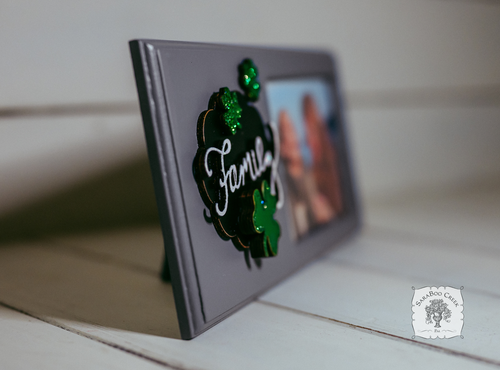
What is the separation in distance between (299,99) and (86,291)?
0.41 meters

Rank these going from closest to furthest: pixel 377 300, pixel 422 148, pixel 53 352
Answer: pixel 53 352
pixel 377 300
pixel 422 148

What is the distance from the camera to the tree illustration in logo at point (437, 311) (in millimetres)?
479

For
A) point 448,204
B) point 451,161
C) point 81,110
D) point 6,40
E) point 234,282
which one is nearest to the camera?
point 234,282

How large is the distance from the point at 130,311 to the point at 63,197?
1.43ft

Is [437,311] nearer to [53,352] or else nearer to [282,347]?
[282,347]

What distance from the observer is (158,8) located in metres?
0.87

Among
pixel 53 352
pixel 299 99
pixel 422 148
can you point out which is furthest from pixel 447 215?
pixel 53 352

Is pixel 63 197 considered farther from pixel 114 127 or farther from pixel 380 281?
pixel 380 281

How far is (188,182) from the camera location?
0.48m

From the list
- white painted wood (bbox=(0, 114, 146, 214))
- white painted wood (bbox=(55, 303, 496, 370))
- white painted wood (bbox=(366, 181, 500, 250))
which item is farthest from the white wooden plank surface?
white painted wood (bbox=(366, 181, 500, 250))

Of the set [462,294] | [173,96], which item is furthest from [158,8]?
[462,294]

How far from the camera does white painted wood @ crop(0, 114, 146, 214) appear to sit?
82 cm

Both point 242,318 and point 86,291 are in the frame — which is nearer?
point 242,318

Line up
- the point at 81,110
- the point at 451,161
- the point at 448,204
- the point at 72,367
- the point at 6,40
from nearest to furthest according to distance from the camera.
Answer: the point at 72,367, the point at 6,40, the point at 81,110, the point at 448,204, the point at 451,161
